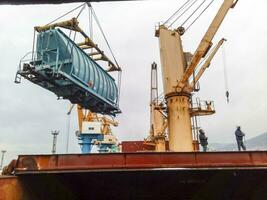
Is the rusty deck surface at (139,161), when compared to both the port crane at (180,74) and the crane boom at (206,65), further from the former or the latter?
the crane boom at (206,65)

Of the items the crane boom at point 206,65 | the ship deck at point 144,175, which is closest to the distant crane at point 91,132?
the crane boom at point 206,65

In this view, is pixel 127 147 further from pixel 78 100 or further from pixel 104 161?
pixel 104 161

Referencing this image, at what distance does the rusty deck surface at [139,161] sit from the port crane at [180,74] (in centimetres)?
745

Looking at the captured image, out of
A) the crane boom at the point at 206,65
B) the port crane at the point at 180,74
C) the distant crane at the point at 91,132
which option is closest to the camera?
the port crane at the point at 180,74

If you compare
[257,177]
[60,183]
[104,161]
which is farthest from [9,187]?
[257,177]

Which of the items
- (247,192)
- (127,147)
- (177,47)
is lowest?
(247,192)

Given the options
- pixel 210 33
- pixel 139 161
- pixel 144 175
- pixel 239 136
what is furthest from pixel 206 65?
pixel 139 161

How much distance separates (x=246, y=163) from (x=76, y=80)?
8.57 meters

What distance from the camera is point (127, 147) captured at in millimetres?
26875

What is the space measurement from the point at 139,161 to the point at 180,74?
9.07 meters

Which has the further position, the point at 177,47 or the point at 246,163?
the point at 177,47

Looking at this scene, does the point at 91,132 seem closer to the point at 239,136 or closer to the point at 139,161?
the point at 239,136

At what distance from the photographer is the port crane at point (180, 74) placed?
1238cm

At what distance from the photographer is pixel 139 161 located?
4.77 m
